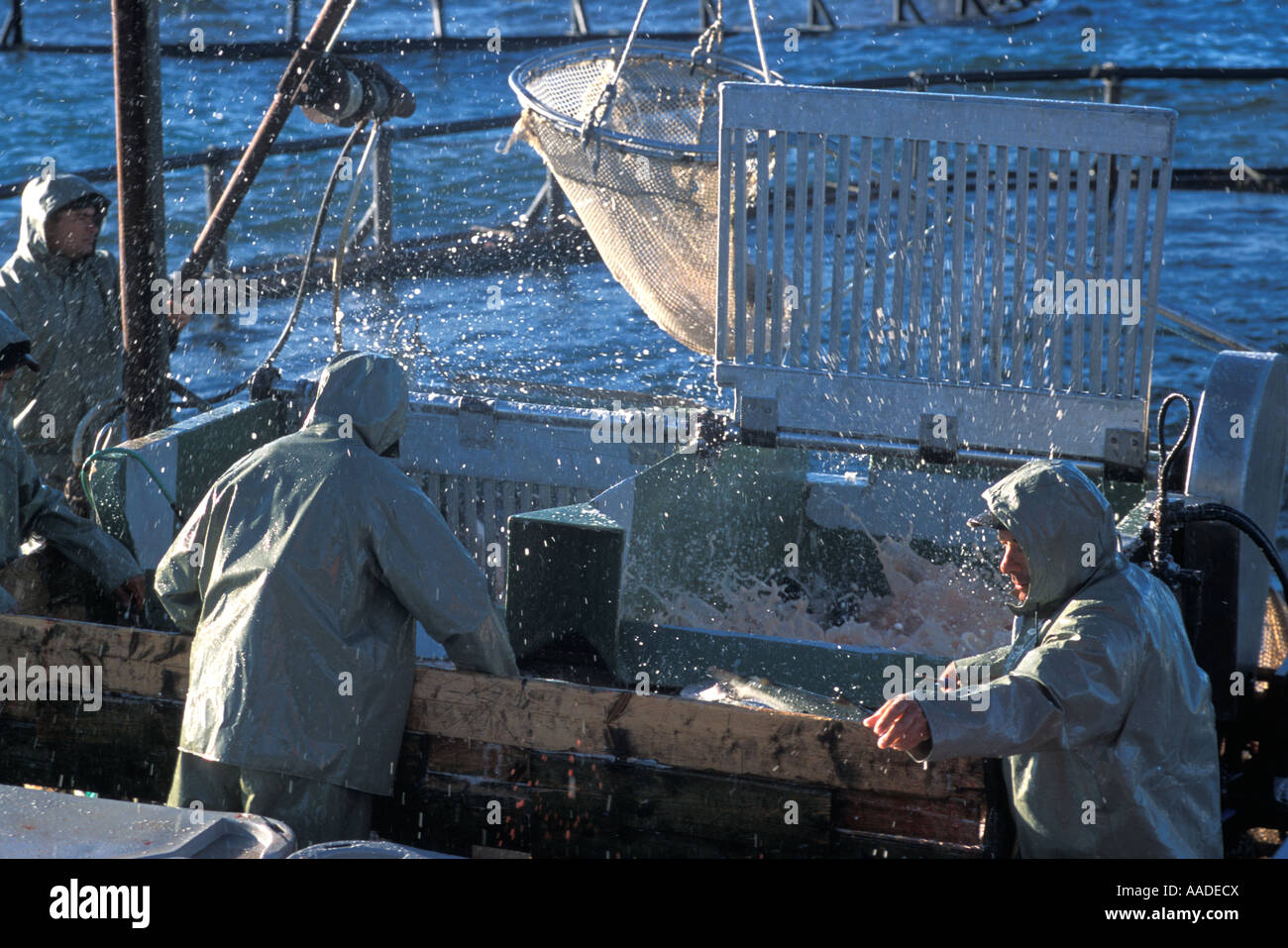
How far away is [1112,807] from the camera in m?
2.60

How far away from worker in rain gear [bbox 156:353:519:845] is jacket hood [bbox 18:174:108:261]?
224 cm

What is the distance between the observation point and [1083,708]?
2.48m

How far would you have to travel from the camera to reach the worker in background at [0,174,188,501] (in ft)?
15.9

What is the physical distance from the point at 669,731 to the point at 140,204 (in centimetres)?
255

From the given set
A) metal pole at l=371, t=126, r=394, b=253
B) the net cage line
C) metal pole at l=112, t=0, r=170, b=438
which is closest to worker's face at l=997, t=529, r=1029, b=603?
the net cage line

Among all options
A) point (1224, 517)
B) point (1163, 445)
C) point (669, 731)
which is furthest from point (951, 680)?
point (1163, 445)

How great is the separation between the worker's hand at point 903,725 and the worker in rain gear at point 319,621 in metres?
0.97

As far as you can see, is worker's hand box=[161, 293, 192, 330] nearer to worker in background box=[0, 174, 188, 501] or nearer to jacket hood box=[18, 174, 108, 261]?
worker in background box=[0, 174, 188, 501]

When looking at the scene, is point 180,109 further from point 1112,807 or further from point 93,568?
point 1112,807

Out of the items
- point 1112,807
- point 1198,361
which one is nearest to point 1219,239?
point 1198,361

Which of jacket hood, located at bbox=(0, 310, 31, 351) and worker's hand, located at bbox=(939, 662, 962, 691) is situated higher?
jacket hood, located at bbox=(0, 310, 31, 351)

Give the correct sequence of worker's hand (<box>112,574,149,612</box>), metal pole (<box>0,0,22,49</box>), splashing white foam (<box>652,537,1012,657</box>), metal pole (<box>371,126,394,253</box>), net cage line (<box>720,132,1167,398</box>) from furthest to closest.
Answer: metal pole (<box>0,0,22,49</box>)
metal pole (<box>371,126,394,253</box>)
splashing white foam (<box>652,537,1012,657</box>)
net cage line (<box>720,132,1167,398</box>)
worker's hand (<box>112,574,149,612</box>)

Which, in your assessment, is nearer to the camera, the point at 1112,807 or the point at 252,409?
the point at 1112,807
